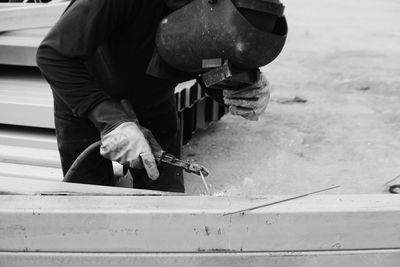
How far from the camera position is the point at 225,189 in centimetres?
368

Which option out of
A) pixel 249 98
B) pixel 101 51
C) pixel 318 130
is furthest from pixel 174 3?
pixel 318 130

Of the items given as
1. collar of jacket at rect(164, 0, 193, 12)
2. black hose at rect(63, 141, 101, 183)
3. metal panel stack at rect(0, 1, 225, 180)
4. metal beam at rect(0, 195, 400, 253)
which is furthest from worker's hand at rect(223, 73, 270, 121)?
metal panel stack at rect(0, 1, 225, 180)

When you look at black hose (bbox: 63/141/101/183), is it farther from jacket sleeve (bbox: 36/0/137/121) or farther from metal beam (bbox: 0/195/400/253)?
metal beam (bbox: 0/195/400/253)

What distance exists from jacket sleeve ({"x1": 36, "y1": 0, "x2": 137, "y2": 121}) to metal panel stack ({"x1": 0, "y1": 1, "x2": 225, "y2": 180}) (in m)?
0.85

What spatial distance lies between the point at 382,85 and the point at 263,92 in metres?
4.04

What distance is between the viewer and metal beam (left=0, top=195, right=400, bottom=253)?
4.81 ft

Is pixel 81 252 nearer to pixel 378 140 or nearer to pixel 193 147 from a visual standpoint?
pixel 193 147

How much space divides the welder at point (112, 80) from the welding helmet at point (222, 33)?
0.25 feet

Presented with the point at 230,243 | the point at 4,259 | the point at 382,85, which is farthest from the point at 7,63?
the point at 382,85

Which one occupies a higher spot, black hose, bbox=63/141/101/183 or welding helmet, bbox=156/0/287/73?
welding helmet, bbox=156/0/287/73

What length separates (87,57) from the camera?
1938 mm

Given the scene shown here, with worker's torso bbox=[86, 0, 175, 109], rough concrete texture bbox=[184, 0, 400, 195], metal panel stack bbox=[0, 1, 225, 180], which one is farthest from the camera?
rough concrete texture bbox=[184, 0, 400, 195]

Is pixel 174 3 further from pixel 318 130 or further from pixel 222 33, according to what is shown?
pixel 318 130

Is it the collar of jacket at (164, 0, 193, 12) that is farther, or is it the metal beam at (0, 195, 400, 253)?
the collar of jacket at (164, 0, 193, 12)
